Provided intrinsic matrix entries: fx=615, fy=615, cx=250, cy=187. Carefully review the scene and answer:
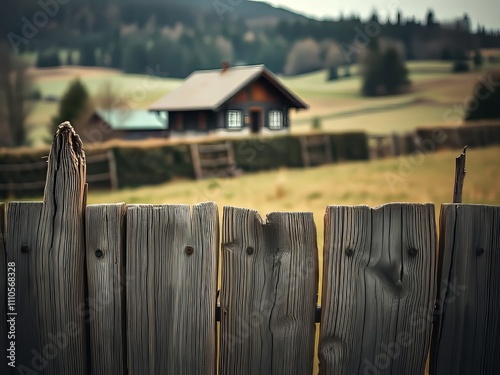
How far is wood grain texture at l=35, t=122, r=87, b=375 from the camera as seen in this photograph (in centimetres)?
284

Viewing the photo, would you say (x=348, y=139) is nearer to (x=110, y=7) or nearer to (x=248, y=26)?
(x=248, y=26)

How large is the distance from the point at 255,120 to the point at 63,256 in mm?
17499

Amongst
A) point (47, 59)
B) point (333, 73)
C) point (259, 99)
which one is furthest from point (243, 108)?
point (47, 59)

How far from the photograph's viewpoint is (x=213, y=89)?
63.7 feet

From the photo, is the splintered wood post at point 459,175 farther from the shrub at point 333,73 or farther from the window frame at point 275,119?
the shrub at point 333,73

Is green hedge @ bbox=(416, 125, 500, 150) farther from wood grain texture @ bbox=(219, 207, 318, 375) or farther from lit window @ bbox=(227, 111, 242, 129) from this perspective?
wood grain texture @ bbox=(219, 207, 318, 375)

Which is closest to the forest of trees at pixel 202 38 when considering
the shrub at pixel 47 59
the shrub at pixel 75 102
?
the shrub at pixel 47 59

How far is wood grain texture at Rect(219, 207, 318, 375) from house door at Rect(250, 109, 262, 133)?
1673 cm

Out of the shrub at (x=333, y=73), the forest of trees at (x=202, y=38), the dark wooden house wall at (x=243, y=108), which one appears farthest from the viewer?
the shrub at (x=333, y=73)

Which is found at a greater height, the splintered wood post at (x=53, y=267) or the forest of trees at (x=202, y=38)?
the forest of trees at (x=202, y=38)

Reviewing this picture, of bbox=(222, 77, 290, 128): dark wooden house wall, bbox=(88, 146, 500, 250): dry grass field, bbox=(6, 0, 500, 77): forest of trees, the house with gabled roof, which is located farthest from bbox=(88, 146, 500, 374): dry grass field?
bbox=(6, 0, 500, 77): forest of trees

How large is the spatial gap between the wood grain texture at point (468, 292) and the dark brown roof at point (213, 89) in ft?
50.8

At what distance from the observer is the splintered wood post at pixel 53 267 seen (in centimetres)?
286

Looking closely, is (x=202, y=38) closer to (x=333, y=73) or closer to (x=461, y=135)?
(x=333, y=73)
